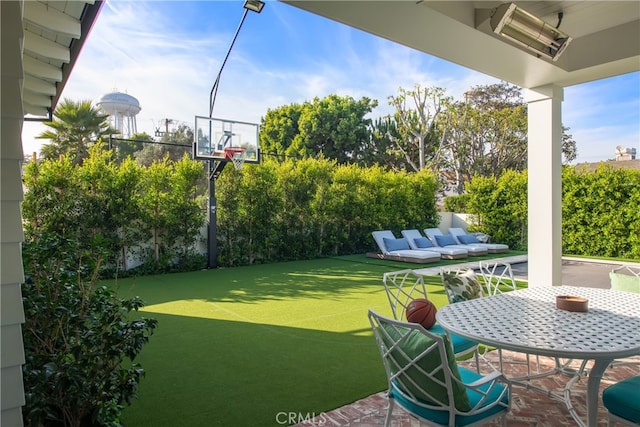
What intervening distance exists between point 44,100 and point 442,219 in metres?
12.5

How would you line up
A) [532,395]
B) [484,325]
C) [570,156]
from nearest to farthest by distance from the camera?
[484,325] → [532,395] → [570,156]

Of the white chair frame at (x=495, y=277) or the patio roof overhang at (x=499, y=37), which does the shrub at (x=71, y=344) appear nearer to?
the patio roof overhang at (x=499, y=37)

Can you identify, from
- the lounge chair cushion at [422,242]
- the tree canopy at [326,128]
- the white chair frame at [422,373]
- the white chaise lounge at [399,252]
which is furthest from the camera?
the tree canopy at [326,128]

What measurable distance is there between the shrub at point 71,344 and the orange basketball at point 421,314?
5.38 feet

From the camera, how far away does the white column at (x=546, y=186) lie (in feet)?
13.6

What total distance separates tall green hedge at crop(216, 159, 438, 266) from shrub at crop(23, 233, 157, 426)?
7411 millimetres

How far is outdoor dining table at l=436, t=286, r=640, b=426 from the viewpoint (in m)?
1.82

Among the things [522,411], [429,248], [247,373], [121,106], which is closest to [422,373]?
[522,411]

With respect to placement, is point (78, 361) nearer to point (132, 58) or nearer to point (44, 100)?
point (44, 100)

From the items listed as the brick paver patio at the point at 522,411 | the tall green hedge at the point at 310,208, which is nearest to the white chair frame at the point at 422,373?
the brick paver patio at the point at 522,411

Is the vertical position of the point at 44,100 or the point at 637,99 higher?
the point at 637,99

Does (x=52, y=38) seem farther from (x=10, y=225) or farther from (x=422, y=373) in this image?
(x=422, y=373)

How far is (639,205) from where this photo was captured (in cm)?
1010

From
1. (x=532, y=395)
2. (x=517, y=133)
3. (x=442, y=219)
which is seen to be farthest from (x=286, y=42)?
(x=532, y=395)
